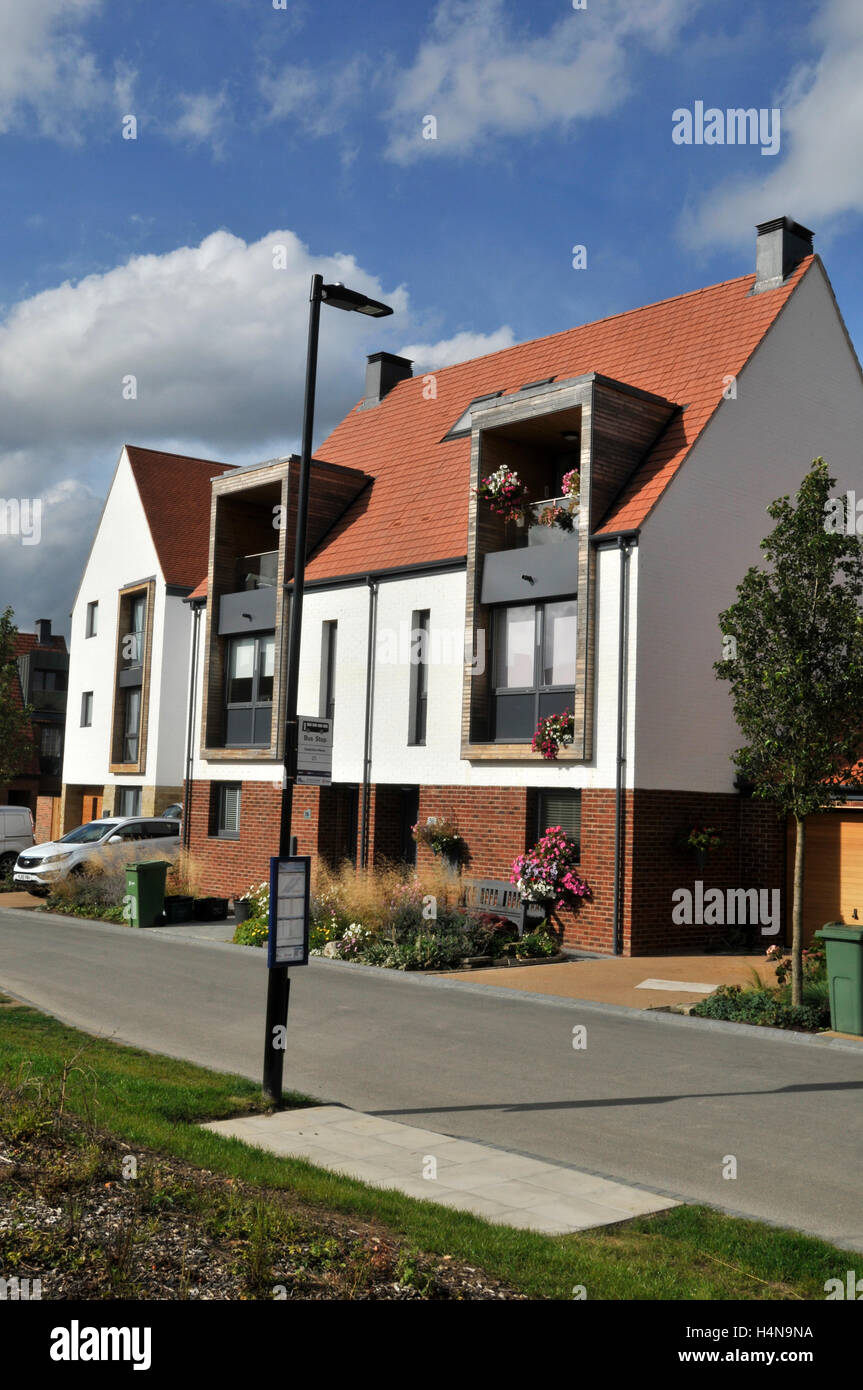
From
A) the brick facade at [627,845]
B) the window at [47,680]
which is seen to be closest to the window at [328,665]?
the brick facade at [627,845]

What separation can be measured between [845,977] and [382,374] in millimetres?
22197

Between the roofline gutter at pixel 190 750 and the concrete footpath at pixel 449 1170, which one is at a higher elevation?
the roofline gutter at pixel 190 750

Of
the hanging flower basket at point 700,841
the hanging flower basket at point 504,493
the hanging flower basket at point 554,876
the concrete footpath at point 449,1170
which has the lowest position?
the concrete footpath at point 449,1170

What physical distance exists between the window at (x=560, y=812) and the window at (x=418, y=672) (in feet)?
10.8

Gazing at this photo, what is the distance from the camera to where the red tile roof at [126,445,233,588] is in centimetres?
3472

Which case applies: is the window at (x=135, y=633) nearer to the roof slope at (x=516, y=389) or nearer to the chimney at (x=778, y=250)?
the roof slope at (x=516, y=389)

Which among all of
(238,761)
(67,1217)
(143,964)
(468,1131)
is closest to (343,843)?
(238,761)

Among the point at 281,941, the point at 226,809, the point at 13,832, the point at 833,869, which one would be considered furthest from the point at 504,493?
the point at 13,832

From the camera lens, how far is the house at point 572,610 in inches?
738

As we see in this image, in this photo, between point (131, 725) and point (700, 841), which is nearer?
point (700, 841)

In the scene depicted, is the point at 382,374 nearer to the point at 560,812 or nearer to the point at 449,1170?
the point at 560,812

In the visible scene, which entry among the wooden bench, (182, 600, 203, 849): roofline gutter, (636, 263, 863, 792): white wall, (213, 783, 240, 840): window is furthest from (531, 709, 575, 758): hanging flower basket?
(182, 600, 203, 849): roofline gutter

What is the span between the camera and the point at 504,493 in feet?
68.7

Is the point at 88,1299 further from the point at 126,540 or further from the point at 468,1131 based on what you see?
the point at 126,540
